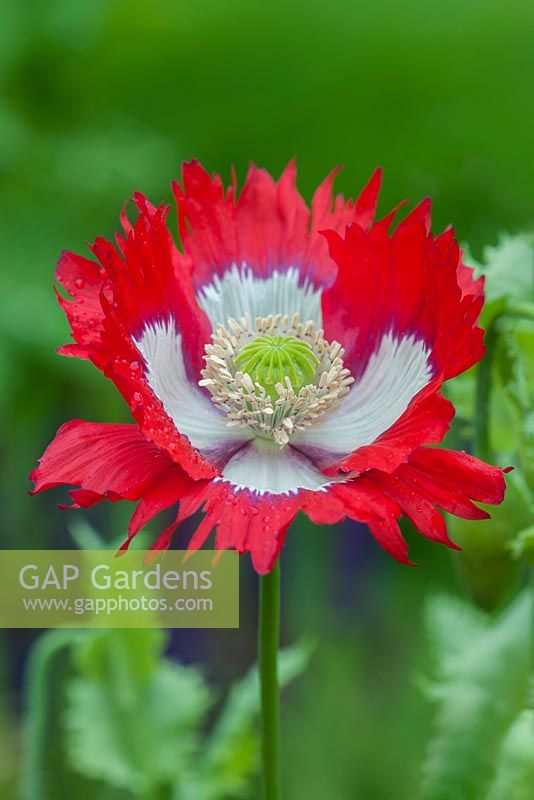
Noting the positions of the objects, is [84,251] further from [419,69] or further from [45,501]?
[419,69]

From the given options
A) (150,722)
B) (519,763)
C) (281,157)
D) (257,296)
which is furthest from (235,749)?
(281,157)

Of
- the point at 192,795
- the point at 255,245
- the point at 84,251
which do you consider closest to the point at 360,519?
the point at 255,245

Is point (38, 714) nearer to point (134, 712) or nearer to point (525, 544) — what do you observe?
point (134, 712)

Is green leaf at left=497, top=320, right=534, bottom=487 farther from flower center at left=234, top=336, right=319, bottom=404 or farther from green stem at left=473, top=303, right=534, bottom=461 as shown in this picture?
flower center at left=234, top=336, right=319, bottom=404

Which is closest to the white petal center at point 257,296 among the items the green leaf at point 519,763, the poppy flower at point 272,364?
the poppy flower at point 272,364

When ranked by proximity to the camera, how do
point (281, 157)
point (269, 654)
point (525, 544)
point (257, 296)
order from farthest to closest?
point (281, 157) → point (257, 296) → point (525, 544) → point (269, 654)

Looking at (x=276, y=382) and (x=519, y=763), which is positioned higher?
(x=276, y=382)

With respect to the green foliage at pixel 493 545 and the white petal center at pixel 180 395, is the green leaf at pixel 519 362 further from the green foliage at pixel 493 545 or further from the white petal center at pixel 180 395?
the white petal center at pixel 180 395

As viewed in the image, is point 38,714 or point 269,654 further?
point 38,714
